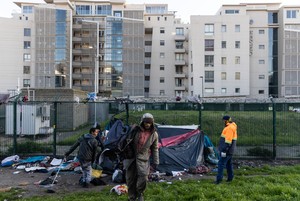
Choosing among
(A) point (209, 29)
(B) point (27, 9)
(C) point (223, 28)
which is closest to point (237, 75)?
(C) point (223, 28)

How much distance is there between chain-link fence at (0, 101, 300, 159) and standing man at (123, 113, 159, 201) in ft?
17.3

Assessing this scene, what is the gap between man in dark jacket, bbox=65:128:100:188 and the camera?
807cm

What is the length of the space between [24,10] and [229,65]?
45.5 m

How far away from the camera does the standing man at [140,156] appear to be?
5.85 metres

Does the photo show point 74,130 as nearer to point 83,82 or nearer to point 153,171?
point 153,171

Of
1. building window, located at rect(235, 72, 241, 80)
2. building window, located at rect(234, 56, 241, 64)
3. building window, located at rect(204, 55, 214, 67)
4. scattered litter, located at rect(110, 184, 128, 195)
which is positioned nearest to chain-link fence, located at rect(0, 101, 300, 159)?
scattered litter, located at rect(110, 184, 128, 195)

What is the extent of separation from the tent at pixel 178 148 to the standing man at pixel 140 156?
3.09m

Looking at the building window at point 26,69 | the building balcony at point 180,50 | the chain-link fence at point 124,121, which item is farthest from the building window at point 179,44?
the chain-link fence at point 124,121

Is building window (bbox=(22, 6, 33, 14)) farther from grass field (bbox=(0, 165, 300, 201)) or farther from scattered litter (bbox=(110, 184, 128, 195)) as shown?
scattered litter (bbox=(110, 184, 128, 195))

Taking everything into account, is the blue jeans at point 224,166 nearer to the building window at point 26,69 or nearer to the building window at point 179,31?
the building window at point 179,31

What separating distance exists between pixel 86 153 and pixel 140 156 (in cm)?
273

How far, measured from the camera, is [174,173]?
927 cm

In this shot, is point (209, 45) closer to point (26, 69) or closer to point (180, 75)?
point (180, 75)

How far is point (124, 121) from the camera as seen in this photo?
11.9 meters
